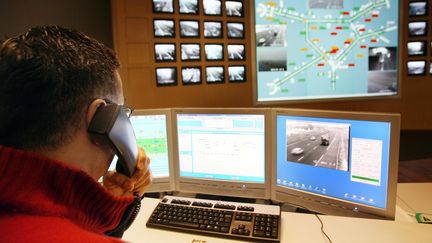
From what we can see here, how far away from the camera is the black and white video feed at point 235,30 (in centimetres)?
375

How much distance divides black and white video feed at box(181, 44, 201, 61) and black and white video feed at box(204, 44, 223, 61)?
0.10 meters

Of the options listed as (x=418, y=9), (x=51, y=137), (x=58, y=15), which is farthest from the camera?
(x=418, y=9)

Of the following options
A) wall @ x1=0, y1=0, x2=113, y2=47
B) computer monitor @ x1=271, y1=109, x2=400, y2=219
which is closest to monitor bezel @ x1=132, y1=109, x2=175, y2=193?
computer monitor @ x1=271, y1=109, x2=400, y2=219

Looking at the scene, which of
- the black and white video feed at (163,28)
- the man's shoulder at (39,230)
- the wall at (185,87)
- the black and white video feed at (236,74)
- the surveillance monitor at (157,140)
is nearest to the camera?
the man's shoulder at (39,230)

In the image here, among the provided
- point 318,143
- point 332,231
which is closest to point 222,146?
point 318,143

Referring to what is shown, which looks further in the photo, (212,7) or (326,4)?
(326,4)

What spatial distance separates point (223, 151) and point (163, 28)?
2407 mm

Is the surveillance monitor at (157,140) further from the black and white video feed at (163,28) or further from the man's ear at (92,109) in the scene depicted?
the black and white video feed at (163,28)

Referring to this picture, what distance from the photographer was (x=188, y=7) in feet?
11.8

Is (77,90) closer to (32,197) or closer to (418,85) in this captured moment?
(32,197)

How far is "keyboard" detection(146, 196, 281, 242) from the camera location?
1.16m

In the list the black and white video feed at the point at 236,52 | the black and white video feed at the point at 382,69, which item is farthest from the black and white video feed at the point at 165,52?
the black and white video feed at the point at 382,69

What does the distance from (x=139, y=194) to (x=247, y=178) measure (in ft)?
1.95

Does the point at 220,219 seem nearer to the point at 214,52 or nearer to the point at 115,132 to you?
the point at 115,132
